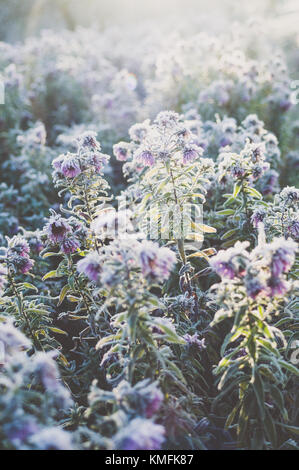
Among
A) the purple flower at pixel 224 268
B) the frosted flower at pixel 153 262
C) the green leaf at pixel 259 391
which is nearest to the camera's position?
the frosted flower at pixel 153 262

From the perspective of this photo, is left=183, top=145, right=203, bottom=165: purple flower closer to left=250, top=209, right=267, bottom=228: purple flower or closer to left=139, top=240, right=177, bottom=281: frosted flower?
left=250, top=209, right=267, bottom=228: purple flower

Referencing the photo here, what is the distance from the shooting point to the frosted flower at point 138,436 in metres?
1.27

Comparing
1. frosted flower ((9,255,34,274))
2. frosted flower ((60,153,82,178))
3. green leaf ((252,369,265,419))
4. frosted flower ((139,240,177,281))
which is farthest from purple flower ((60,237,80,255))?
green leaf ((252,369,265,419))

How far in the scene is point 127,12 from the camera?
16.9m

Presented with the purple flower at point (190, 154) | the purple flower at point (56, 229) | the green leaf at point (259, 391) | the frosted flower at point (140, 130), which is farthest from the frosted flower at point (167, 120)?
the green leaf at point (259, 391)

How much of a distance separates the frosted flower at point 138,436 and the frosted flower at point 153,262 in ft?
1.86

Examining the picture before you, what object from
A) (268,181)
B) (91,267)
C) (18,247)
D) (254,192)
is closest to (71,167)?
(18,247)

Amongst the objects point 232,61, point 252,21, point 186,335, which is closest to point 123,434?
point 186,335

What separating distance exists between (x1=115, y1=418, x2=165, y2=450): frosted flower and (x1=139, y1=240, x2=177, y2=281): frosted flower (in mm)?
566

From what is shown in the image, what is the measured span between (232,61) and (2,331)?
211 inches

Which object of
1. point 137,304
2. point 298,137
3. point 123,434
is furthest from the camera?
point 298,137

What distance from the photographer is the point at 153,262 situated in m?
1.62

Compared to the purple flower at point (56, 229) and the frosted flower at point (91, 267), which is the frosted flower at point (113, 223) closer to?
the frosted flower at point (91, 267)
